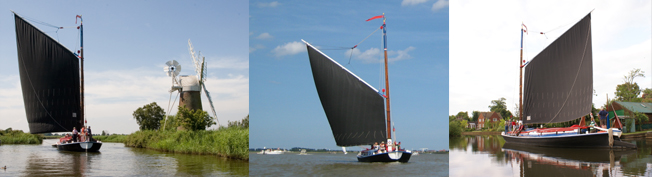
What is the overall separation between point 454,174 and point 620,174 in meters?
3.95

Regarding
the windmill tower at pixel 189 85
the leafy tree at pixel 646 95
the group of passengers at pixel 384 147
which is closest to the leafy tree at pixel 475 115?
the leafy tree at pixel 646 95

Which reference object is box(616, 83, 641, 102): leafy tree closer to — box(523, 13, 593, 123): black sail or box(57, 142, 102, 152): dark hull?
box(523, 13, 593, 123): black sail

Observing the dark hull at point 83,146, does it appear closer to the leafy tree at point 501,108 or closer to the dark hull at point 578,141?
the dark hull at point 578,141

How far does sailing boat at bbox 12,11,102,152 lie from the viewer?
27.0m

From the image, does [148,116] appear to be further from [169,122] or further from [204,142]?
[204,142]

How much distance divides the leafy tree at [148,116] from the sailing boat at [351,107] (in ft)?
122

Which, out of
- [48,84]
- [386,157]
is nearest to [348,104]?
[386,157]

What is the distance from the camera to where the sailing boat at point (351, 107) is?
18.6m

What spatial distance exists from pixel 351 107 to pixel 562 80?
503 inches

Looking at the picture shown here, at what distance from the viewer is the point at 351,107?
19.2 m

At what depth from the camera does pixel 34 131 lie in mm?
27828

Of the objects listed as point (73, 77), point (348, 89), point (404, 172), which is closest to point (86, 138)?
point (73, 77)

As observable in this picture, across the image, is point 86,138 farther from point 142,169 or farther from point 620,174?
point 620,174

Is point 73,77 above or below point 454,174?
above
